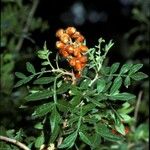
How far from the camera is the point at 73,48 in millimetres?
2084

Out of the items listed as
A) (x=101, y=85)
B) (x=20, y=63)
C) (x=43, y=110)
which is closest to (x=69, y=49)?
(x=101, y=85)

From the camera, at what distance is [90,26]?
14609mm

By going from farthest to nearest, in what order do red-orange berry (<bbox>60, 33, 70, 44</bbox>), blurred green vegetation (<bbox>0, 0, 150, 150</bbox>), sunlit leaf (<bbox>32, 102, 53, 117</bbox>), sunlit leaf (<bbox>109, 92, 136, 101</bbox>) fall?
blurred green vegetation (<bbox>0, 0, 150, 150</bbox>) < red-orange berry (<bbox>60, 33, 70, 44</bbox>) < sunlit leaf (<bbox>109, 92, 136, 101</bbox>) < sunlit leaf (<bbox>32, 102, 53, 117</bbox>)

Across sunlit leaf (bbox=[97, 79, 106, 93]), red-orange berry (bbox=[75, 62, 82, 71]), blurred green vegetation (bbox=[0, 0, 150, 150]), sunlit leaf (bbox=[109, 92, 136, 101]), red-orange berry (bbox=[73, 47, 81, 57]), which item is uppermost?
red-orange berry (bbox=[73, 47, 81, 57])

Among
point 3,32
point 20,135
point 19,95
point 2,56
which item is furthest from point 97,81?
point 3,32

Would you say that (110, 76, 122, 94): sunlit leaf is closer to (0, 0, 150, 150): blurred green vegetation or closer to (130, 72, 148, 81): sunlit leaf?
(130, 72, 148, 81): sunlit leaf

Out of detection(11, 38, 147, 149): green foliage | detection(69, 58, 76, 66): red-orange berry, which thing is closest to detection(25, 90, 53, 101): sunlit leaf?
detection(11, 38, 147, 149): green foliage

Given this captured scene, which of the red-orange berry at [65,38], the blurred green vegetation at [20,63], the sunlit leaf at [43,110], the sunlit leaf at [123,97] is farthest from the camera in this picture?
the blurred green vegetation at [20,63]

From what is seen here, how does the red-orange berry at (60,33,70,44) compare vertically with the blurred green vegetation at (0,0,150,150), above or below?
above

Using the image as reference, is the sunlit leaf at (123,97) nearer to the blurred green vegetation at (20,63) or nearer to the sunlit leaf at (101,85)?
the sunlit leaf at (101,85)

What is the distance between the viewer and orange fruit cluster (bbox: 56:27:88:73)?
207 centimetres

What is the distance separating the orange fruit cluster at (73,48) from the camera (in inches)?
81.5

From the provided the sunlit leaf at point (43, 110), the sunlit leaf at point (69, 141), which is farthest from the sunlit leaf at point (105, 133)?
the sunlit leaf at point (43, 110)

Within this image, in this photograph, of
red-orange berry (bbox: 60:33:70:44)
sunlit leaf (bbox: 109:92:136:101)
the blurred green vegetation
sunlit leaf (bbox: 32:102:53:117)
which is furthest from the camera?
the blurred green vegetation
